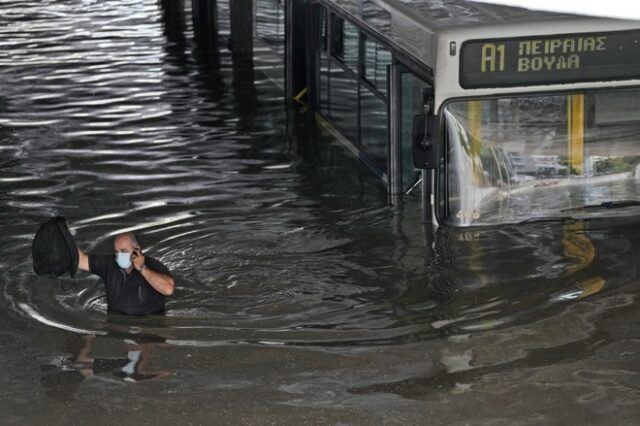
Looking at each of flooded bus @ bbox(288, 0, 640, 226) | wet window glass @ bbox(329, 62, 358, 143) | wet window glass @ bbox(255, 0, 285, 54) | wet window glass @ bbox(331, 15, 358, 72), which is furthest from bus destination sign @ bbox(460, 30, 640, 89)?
wet window glass @ bbox(255, 0, 285, 54)

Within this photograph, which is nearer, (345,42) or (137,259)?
(137,259)

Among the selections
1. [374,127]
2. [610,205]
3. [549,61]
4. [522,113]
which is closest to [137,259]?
[522,113]

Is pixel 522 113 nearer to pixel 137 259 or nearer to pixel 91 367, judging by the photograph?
pixel 137 259

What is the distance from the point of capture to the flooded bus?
10805 mm

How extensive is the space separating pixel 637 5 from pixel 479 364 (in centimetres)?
380

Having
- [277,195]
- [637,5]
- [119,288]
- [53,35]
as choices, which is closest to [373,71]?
[277,195]

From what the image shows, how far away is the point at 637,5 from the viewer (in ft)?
36.4

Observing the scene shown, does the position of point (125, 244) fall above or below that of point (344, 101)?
above

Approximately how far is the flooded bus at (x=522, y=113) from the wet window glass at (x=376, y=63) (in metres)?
1.94

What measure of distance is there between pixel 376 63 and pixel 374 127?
939 millimetres

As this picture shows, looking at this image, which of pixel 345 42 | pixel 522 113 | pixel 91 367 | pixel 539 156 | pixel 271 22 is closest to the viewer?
pixel 91 367

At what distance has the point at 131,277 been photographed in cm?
1034

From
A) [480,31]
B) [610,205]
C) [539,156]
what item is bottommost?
[610,205]

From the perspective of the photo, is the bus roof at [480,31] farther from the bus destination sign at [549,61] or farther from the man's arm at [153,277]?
the man's arm at [153,277]
